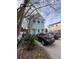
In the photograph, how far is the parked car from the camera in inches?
63.2

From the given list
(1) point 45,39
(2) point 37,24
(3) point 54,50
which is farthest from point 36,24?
(3) point 54,50

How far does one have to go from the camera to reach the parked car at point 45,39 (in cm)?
161

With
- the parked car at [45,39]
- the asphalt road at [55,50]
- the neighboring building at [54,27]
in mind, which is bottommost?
the asphalt road at [55,50]

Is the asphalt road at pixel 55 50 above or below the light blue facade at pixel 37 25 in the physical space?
below

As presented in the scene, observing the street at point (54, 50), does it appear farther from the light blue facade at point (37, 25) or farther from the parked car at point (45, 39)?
the light blue facade at point (37, 25)

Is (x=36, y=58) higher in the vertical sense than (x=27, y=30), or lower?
lower

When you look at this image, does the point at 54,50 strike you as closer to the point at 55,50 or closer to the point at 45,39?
the point at 55,50

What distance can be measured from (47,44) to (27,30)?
26 centimetres

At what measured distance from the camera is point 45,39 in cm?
162

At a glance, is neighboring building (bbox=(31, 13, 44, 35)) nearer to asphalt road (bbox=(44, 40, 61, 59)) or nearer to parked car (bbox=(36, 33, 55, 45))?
parked car (bbox=(36, 33, 55, 45))

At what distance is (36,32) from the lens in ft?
5.25

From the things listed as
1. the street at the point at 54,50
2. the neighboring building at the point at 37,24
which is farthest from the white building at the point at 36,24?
the street at the point at 54,50
